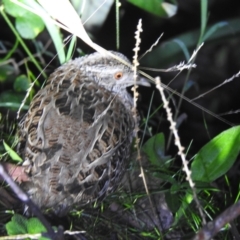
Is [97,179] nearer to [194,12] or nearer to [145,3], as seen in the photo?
[145,3]

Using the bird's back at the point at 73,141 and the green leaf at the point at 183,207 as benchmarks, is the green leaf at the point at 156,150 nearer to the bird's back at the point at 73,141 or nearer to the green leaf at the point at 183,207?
the bird's back at the point at 73,141

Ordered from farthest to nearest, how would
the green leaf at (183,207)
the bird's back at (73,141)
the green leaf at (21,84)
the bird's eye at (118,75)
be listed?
the green leaf at (21,84) < the bird's eye at (118,75) < the green leaf at (183,207) < the bird's back at (73,141)

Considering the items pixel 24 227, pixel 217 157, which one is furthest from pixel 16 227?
pixel 217 157

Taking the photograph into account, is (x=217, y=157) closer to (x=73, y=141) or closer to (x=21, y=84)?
(x=73, y=141)

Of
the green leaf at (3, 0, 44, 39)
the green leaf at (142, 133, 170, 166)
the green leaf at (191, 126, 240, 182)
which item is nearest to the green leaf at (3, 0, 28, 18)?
the green leaf at (3, 0, 44, 39)

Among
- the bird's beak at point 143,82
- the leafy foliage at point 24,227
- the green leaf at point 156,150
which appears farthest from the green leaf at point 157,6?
the leafy foliage at point 24,227

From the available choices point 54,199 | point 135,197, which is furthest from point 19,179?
point 135,197
